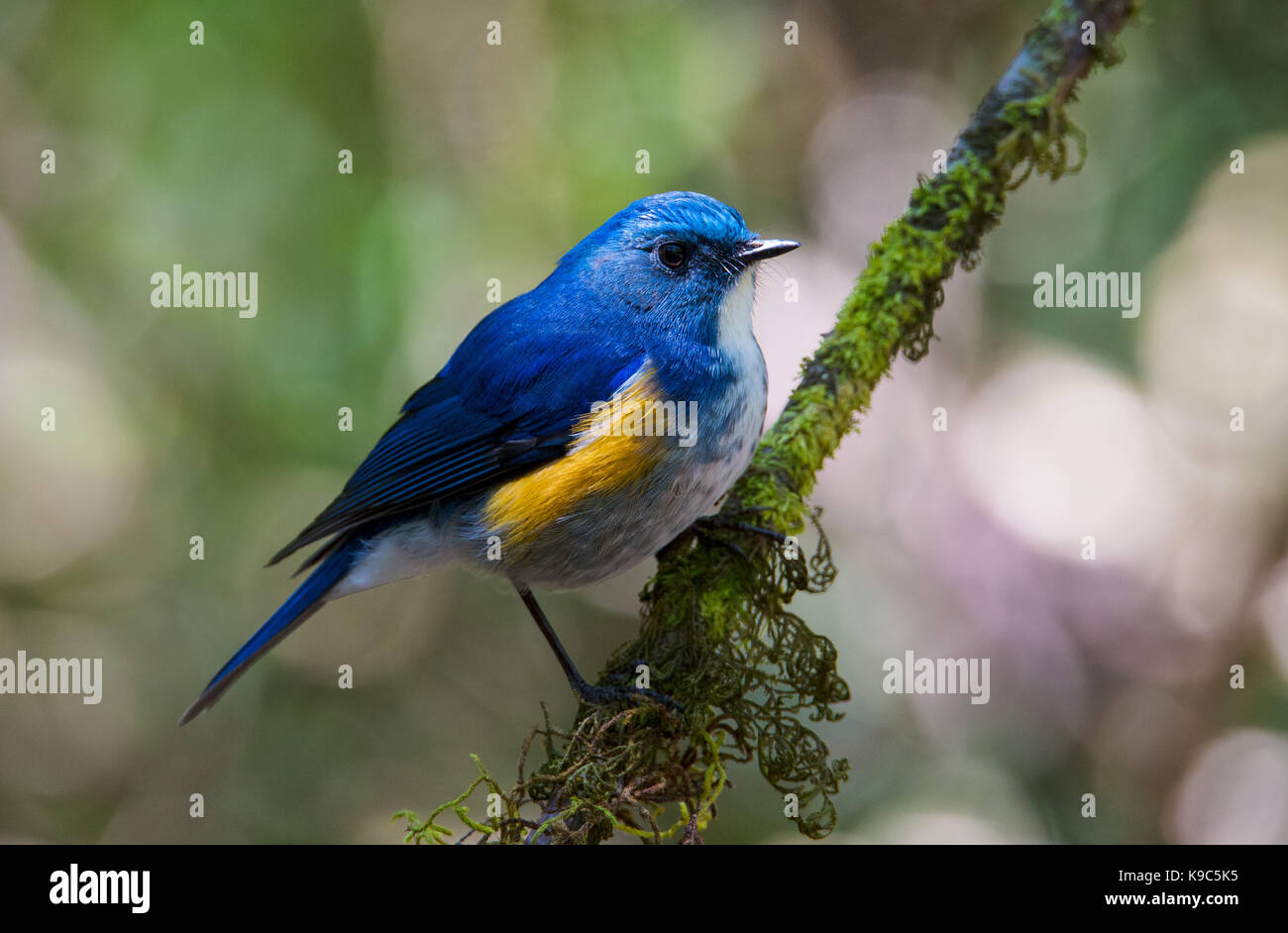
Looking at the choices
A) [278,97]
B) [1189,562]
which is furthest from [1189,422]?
[278,97]

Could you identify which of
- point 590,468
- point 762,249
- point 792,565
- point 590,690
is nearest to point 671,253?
point 762,249

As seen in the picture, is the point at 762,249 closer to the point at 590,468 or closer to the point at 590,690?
the point at 590,468

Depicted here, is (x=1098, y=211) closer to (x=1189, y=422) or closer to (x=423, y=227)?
(x=1189, y=422)

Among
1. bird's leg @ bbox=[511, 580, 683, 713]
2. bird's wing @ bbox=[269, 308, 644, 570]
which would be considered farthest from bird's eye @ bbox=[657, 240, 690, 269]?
bird's leg @ bbox=[511, 580, 683, 713]

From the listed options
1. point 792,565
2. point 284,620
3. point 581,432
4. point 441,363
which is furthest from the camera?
point 441,363

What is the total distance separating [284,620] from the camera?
11.1 feet

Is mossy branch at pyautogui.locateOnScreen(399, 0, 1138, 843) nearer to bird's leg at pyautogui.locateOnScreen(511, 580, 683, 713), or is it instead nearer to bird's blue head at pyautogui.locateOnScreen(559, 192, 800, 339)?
bird's leg at pyautogui.locateOnScreen(511, 580, 683, 713)

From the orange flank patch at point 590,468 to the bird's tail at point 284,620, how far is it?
55cm

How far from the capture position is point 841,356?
3.16 metres

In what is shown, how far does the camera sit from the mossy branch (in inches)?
104

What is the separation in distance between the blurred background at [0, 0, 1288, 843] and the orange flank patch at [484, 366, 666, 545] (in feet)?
4.32

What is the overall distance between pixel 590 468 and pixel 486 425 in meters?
0.44

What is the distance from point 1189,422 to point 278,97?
13.1ft

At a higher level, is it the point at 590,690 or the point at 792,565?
the point at 792,565
